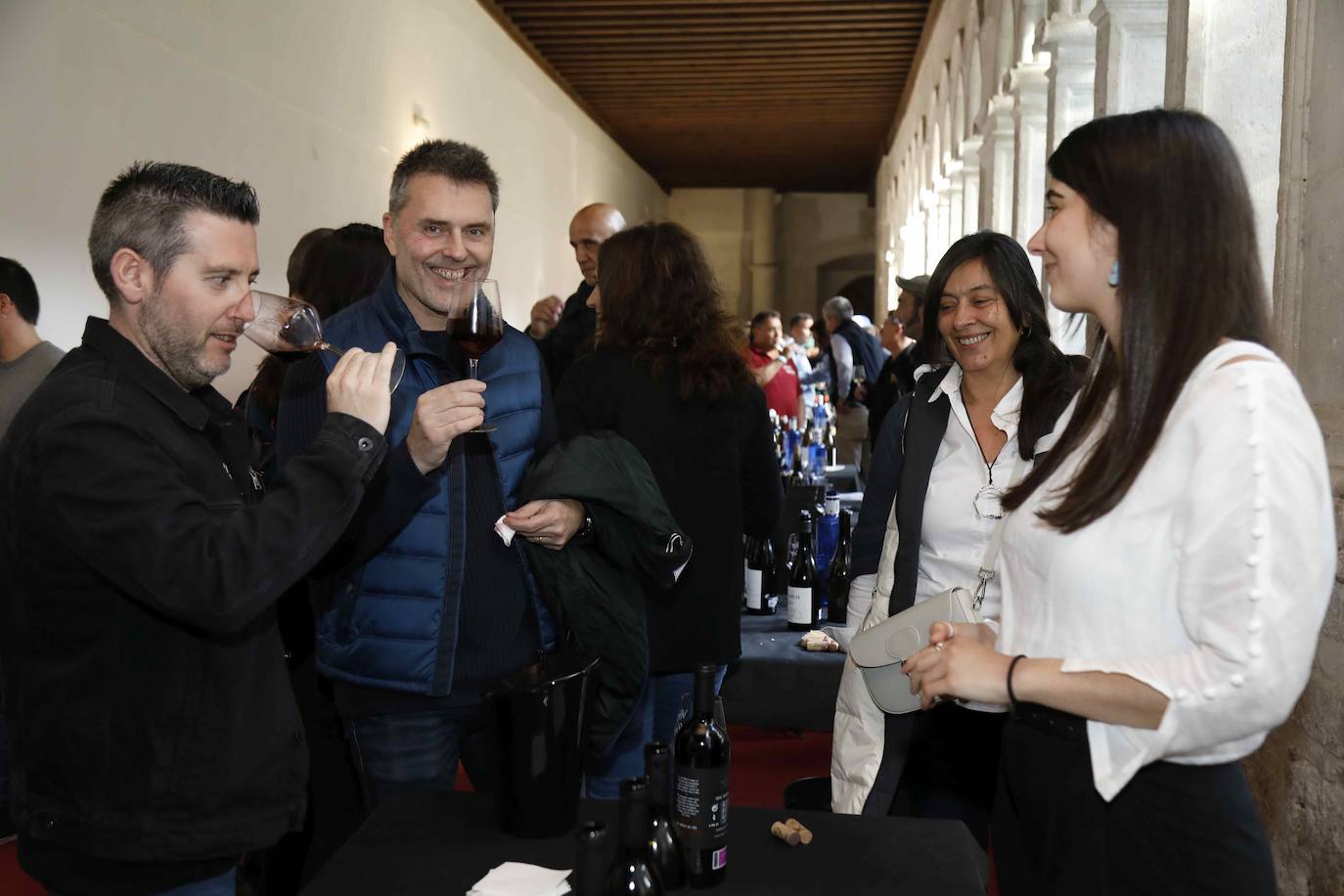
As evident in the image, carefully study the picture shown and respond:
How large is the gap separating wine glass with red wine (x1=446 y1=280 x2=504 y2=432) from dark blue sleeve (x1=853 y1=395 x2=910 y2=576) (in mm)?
997

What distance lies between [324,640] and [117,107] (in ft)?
11.0

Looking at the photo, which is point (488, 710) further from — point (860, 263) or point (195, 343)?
point (860, 263)

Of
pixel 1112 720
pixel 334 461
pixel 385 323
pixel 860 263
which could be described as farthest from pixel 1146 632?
pixel 860 263

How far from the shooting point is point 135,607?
4.87ft

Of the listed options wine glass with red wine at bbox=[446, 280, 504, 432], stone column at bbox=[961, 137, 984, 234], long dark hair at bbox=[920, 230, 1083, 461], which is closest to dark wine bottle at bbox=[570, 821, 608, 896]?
wine glass with red wine at bbox=[446, 280, 504, 432]

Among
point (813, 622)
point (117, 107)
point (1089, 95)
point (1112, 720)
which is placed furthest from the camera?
point (1089, 95)

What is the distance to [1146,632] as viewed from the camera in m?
1.35

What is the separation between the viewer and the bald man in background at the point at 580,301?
399cm

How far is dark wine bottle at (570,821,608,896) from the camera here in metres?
1.19

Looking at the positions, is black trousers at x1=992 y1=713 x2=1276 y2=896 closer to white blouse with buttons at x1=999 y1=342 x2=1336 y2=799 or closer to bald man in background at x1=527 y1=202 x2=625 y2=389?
white blouse with buttons at x1=999 y1=342 x2=1336 y2=799

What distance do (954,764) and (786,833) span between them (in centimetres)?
99

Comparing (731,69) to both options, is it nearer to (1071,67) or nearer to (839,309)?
(839,309)

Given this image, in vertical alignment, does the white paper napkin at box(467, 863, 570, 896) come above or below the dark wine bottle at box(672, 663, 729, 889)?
below

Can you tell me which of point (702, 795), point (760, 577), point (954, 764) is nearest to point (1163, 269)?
point (702, 795)
